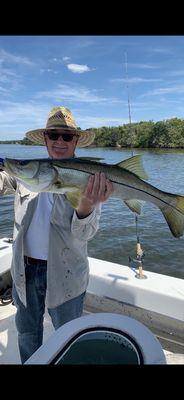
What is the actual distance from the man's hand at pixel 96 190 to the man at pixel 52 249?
0.38ft

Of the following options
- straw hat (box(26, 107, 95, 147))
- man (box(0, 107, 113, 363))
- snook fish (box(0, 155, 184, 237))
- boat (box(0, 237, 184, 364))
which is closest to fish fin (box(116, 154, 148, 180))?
snook fish (box(0, 155, 184, 237))

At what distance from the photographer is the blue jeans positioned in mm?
2590

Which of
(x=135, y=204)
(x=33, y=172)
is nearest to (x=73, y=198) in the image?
(x=33, y=172)

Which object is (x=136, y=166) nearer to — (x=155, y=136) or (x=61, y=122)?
(x=61, y=122)

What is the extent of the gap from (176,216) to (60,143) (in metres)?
0.94

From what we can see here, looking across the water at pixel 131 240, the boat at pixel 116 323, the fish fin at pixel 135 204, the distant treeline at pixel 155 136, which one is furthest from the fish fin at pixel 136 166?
the distant treeline at pixel 155 136

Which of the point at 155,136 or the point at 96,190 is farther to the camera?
the point at 155,136

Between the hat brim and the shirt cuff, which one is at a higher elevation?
the hat brim

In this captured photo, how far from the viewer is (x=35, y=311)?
270 cm

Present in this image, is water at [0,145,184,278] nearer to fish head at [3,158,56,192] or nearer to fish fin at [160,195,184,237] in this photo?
fish head at [3,158,56,192]

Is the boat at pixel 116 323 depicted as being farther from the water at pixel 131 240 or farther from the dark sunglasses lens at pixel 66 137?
the water at pixel 131 240

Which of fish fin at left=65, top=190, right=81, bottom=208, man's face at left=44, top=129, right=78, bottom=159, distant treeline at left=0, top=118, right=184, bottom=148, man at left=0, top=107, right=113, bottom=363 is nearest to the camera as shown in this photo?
fish fin at left=65, top=190, right=81, bottom=208
